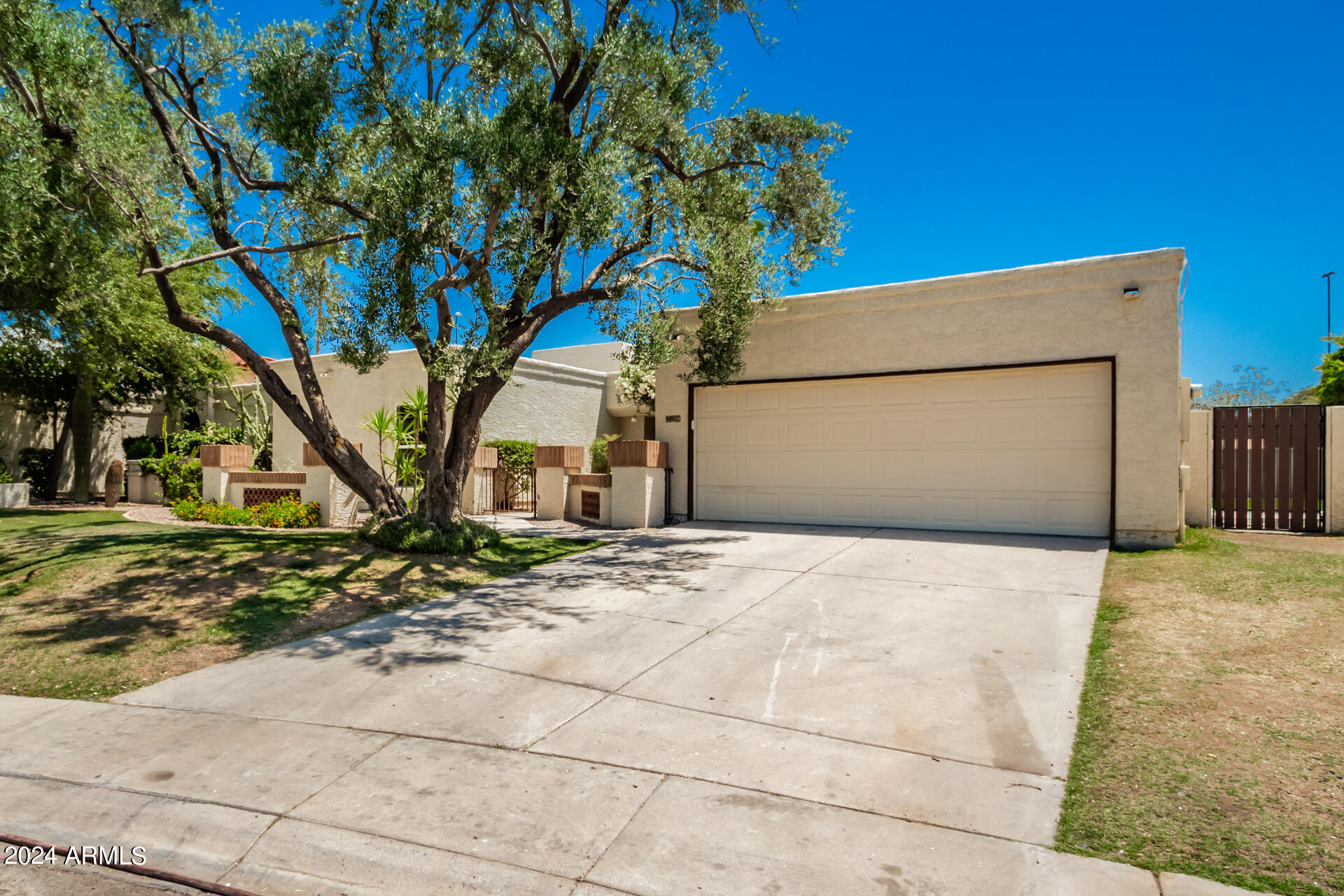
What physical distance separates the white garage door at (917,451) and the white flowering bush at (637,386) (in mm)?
3780

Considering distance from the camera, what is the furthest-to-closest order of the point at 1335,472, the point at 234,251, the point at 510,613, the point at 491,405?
the point at 491,405, the point at 1335,472, the point at 234,251, the point at 510,613

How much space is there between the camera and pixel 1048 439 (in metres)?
10.2

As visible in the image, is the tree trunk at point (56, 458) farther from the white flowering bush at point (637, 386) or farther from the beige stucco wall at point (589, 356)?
the white flowering bush at point (637, 386)

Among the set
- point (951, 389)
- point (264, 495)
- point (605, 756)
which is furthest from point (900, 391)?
point (264, 495)

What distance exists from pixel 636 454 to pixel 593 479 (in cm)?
115

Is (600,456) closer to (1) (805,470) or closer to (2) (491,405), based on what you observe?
(2) (491,405)

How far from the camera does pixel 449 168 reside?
302 inches

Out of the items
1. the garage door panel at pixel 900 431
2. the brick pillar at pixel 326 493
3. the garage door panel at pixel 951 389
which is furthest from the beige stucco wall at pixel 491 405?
the garage door panel at pixel 951 389

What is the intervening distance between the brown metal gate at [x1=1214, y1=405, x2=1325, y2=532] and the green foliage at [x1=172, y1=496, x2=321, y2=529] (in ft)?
46.2

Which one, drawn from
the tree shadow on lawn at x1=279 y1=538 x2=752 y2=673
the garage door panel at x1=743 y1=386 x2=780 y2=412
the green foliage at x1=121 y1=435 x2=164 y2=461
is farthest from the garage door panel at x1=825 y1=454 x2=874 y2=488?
the green foliage at x1=121 y1=435 x2=164 y2=461

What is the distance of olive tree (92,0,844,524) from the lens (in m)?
7.99

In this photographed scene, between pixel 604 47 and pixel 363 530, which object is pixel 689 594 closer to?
pixel 363 530

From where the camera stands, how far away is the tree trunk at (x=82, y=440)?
17844mm

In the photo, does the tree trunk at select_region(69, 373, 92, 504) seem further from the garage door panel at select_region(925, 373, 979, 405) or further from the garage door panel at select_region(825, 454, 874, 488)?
the garage door panel at select_region(925, 373, 979, 405)
